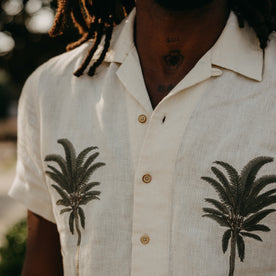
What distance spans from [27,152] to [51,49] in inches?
115

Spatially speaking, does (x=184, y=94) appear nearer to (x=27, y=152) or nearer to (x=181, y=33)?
(x=181, y=33)

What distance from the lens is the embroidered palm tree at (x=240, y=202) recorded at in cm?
161

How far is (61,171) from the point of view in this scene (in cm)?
189

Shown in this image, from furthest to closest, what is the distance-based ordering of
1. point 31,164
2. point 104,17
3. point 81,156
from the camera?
1. point 104,17
2. point 31,164
3. point 81,156

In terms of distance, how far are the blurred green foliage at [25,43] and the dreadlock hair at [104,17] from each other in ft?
5.22

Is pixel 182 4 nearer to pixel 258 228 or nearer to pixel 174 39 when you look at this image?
pixel 174 39

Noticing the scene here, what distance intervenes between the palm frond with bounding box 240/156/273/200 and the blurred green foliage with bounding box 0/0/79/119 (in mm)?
2696

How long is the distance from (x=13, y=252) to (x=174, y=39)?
3190 millimetres

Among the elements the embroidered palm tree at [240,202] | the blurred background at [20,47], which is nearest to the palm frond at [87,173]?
the embroidered palm tree at [240,202]

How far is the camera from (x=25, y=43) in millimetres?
4594

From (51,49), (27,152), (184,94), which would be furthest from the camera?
(51,49)

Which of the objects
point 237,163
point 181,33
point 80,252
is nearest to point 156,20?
point 181,33

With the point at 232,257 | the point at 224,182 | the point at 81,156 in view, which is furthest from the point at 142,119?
the point at 232,257

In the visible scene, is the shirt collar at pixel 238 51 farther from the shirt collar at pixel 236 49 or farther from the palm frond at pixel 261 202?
the palm frond at pixel 261 202
